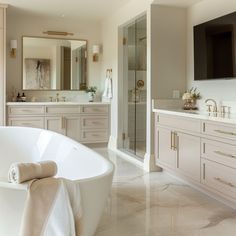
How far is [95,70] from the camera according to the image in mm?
6621

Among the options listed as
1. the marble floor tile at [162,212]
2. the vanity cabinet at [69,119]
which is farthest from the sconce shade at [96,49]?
the marble floor tile at [162,212]

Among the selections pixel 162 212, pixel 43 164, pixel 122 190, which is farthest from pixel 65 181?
pixel 122 190

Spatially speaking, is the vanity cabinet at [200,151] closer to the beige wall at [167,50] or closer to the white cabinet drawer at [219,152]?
the white cabinet drawer at [219,152]

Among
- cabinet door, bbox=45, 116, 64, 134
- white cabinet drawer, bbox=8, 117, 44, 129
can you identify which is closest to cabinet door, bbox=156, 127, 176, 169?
cabinet door, bbox=45, 116, 64, 134

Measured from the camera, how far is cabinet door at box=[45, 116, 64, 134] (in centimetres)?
575

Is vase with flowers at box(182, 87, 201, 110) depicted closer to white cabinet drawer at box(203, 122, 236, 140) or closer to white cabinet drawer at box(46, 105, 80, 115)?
white cabinet drawer at box(203, 122, 236, 140)

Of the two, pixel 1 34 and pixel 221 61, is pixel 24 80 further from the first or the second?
pixel 221 61

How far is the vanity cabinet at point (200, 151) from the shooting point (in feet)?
9.70

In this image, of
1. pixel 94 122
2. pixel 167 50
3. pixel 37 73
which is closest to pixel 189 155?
pixel 167 50

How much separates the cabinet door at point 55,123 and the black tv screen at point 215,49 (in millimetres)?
2623

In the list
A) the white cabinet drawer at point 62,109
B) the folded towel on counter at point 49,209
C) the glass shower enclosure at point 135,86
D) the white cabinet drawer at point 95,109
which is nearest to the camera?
the folded towel on counter at point 49,209

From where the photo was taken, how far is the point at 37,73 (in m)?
6.17

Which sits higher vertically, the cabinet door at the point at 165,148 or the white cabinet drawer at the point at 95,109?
the white cabinet drawer at the point at 95,109

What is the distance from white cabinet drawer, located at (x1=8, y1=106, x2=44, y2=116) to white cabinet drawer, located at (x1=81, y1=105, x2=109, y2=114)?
743 millimetres
